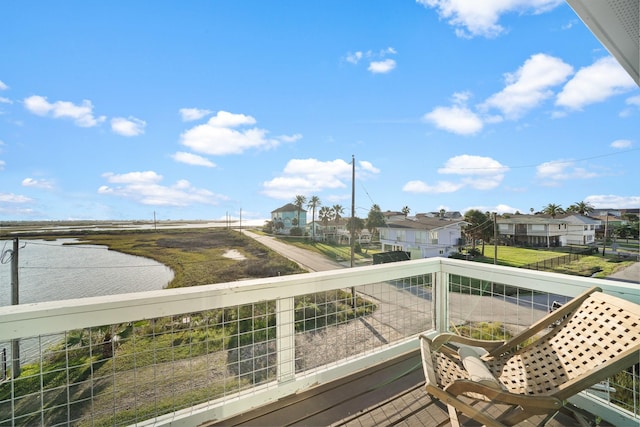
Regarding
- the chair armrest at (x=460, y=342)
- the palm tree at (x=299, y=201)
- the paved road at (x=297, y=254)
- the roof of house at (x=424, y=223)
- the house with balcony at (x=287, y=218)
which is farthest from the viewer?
the palm tree at (x=299, y=201)

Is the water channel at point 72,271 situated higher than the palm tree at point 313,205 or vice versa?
the palm tree at point 313,205

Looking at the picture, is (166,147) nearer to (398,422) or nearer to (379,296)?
(379,296)

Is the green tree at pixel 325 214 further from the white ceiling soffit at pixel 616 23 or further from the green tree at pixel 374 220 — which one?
the white ceiling soffit at pixel 616 23

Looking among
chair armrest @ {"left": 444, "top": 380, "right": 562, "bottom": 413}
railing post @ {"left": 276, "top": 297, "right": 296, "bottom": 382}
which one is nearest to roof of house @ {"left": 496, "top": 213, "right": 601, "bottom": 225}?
chair armrest @ {"left": 444, "top": 380, "right": 562, "bottom": 413}

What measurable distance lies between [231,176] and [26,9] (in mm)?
5929

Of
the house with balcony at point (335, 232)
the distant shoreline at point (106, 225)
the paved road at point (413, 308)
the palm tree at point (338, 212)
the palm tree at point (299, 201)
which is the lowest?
the paved road at point (413, 308)

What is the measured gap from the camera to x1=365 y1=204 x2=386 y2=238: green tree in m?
9.37

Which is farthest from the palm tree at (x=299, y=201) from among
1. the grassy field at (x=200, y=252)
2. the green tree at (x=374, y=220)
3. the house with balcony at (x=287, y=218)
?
the green tree at (x=374, y=220)

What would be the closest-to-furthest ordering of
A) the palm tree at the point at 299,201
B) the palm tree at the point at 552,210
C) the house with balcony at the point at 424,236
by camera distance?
Result: the palm tree at the point at 552,210 → the house with balcony at the point at 424,236 → the palm tree at the point at 299,201

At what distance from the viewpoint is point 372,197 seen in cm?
964

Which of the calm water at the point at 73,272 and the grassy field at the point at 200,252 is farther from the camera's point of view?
the grassy field at the point at 200,252

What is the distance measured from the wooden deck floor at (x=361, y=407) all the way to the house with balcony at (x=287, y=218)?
7.04 meters

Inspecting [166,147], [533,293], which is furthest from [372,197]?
[533,293]

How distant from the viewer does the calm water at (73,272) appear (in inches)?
216
